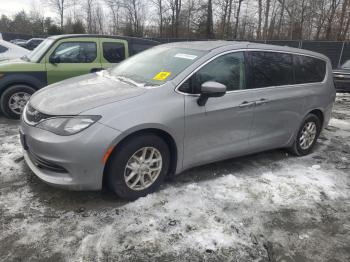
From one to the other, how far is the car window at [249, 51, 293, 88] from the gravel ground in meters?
1.26

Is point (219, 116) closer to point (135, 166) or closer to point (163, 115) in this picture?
point (163, 115)

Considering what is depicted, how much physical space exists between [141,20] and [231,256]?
146 ft

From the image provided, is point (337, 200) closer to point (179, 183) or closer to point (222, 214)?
point (222, 214)

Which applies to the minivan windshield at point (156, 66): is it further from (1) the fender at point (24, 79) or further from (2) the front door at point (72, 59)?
(1) the fender at point (24, 79)

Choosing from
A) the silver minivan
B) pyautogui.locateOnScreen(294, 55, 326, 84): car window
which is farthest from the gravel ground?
pyautogui.locateOnScreen(294, 55, 326, 84): car window

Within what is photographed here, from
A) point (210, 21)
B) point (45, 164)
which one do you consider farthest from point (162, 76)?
point (210, 21)

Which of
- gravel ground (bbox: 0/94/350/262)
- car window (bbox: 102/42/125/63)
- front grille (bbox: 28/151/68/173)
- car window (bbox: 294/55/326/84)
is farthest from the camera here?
car window (bbox: 102/42/125/63)

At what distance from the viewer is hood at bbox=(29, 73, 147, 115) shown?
10.1 feet

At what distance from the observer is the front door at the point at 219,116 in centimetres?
350

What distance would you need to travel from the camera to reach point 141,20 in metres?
43.6

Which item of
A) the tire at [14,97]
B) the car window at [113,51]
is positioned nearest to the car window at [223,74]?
the car window at [113,51]

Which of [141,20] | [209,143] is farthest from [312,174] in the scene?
[141,20]

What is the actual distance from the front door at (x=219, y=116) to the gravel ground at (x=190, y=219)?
1.36 ft

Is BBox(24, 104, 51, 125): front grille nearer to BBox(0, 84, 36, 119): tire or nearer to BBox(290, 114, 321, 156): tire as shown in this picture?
BBox(0, 84, 36, 119): tire
